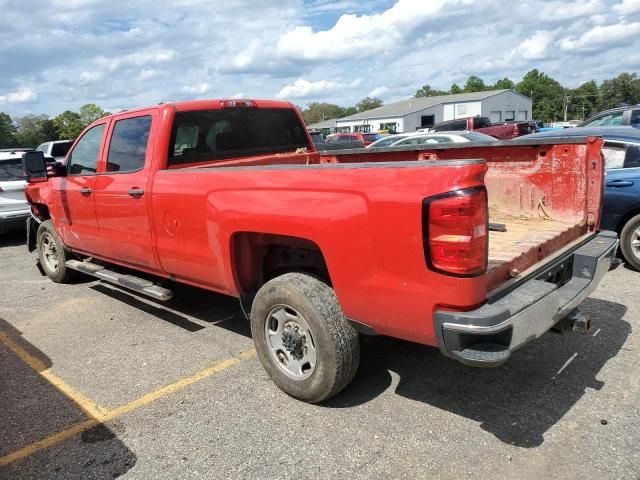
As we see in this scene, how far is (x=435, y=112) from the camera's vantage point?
71125 mm

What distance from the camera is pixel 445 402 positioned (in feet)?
11.3

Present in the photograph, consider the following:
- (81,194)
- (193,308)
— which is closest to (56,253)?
(81,194)

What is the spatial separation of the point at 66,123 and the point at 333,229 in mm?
78148

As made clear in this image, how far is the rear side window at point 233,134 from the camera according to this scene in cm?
451

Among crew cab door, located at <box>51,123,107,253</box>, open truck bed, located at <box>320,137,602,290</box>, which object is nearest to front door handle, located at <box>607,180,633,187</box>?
open truck bed, located at <box>320,137,602,290</box>

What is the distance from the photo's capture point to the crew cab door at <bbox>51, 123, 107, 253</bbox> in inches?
207

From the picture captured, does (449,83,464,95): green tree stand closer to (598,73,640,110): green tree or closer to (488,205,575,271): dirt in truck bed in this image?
(598,73,640,110): green tree

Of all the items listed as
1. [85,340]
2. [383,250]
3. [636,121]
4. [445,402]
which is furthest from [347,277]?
[636,121]

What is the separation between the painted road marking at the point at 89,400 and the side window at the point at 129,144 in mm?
1817

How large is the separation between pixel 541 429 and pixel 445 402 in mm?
601

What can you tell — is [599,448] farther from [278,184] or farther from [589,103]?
[589,103]

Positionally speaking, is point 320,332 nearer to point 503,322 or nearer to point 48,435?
point 503,322

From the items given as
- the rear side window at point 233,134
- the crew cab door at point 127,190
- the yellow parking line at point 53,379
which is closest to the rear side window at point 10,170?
the yellow parking line at point 53,379

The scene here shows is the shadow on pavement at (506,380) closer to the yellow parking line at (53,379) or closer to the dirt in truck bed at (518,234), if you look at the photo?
the dirt in truck bed at (518,234)
